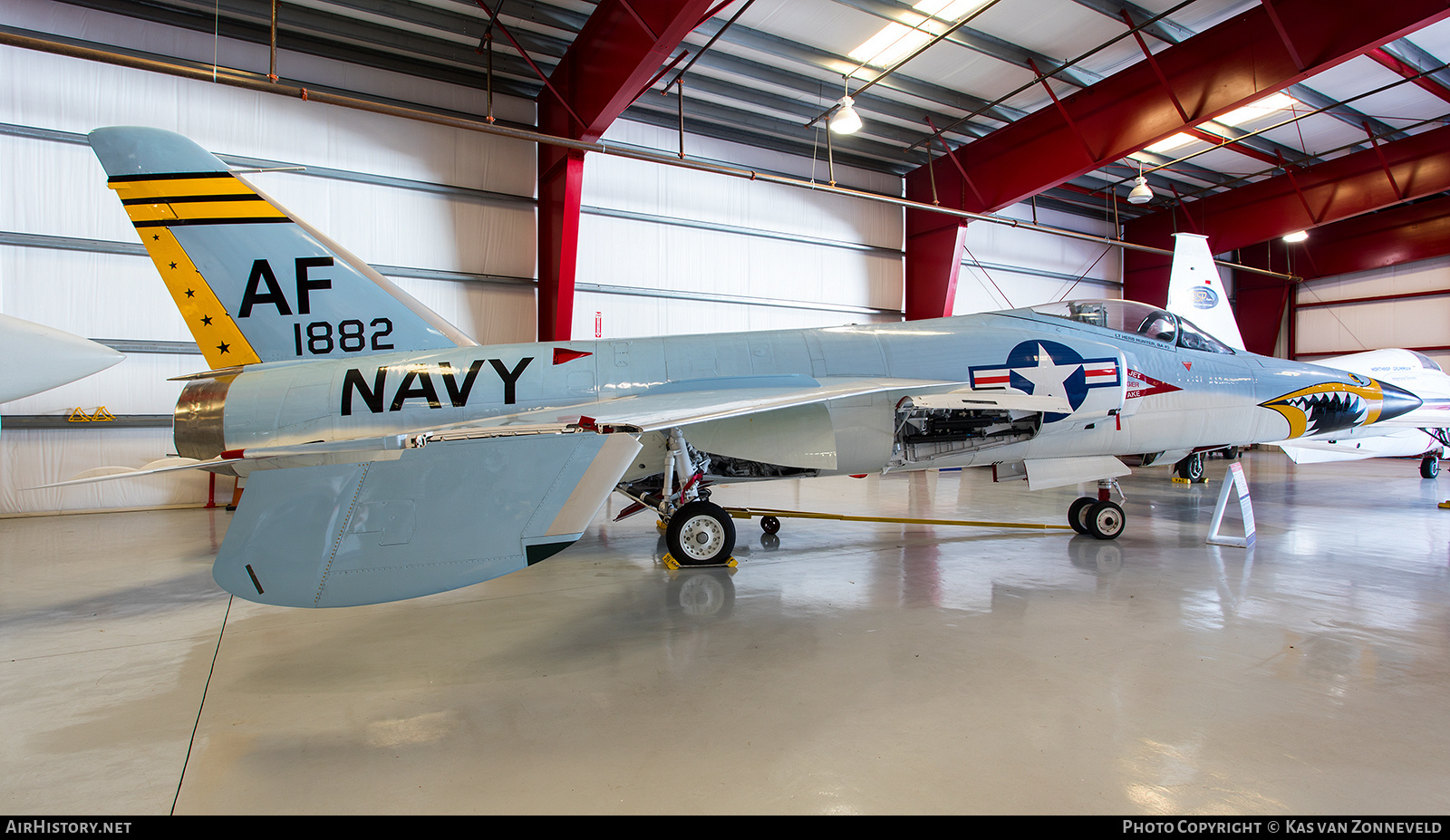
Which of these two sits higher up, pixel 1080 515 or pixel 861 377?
pixel 861 377

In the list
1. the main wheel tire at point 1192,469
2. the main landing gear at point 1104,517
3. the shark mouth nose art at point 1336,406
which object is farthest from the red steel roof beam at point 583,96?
the main wheel tire at point 1192,469

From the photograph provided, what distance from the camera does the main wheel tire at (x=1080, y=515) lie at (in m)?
7.27

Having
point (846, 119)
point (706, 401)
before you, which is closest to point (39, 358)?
point (706, 401)

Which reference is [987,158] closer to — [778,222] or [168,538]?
[778,222]

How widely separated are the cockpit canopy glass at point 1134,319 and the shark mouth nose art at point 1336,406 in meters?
1.01

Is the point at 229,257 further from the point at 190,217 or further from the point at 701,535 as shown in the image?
the point at 701,535

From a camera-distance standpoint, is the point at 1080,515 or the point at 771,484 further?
the point at 771,484

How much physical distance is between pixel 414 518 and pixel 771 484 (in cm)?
1077

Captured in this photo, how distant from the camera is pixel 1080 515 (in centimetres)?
738

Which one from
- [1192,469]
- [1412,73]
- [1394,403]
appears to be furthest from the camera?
[1192,469]

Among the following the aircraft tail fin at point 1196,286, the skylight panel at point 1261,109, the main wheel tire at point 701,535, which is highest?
the skylight panel at point 1261,109

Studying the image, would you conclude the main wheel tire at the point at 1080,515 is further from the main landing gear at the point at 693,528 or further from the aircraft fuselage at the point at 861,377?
the main landing gear at the point at 693,528
